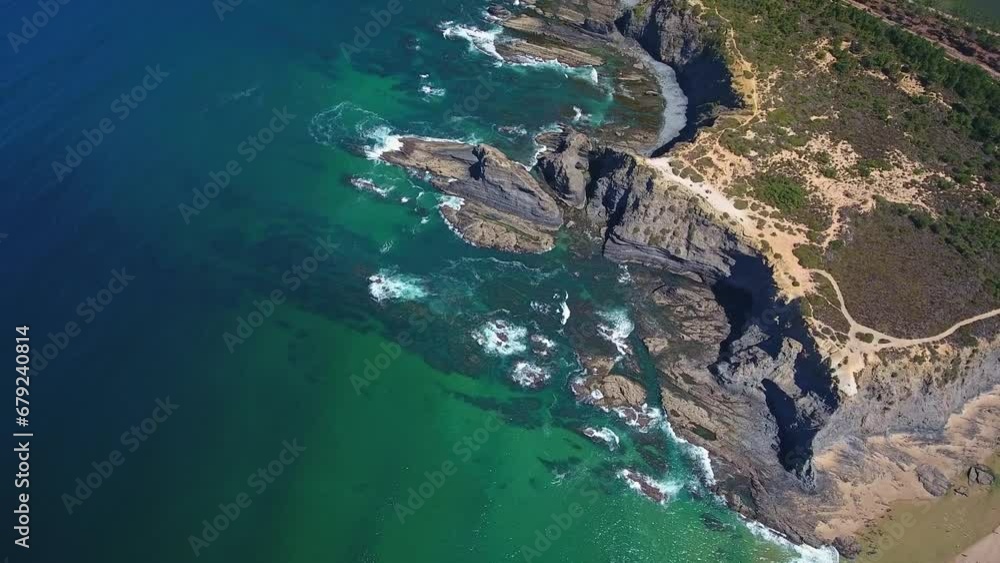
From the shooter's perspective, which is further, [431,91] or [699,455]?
[431,91]

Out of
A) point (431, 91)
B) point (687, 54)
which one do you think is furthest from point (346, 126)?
point (687, 54)

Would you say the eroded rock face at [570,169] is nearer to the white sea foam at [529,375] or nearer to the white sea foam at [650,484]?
the white sea foam at [529,375]

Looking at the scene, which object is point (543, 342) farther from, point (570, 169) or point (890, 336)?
point (890, 336)

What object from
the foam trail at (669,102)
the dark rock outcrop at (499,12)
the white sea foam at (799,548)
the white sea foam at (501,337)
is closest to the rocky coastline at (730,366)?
the white sea foam at (799,548)

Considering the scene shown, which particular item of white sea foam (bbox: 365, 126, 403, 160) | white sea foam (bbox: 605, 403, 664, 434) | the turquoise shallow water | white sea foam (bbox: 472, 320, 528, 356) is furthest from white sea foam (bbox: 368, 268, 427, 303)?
white sea foam (bbox: 605, 403, 664, 434)

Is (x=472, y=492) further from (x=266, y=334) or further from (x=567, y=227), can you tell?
(x=567, y=227)

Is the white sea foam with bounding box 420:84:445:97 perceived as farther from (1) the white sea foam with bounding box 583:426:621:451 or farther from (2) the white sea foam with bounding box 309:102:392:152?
(1) the white sea foam with bounding box 583:426:621:451
